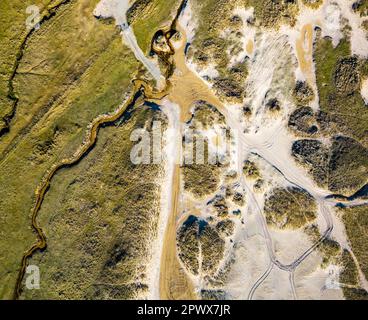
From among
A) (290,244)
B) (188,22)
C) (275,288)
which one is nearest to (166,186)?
(290,244)

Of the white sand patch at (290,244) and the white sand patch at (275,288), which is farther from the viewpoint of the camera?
the white sand patch at (290,244)

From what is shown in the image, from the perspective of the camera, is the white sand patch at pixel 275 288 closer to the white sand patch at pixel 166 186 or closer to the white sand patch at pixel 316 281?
the white sand patch at pixel 316 281

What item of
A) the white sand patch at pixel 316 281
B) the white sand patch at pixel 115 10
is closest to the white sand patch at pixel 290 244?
the white sand patch at pixel 316 281

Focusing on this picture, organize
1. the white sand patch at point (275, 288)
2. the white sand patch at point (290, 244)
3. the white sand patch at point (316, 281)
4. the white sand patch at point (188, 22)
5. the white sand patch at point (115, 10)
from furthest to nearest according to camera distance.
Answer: the white sand patch at point (188, 22), the white sand patch at point (115, 10), the white sand patch at point (290, 244), the white sand patch at point (275, 288), the white sand patch at point (316, 281)

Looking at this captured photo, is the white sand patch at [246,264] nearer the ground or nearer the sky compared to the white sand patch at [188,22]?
nearer the ground

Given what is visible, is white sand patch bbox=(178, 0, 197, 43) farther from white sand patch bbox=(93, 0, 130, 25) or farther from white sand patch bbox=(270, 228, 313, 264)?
white sand patch bbox=(270, 228, 313, 264)

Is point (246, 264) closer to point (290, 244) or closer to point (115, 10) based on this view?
point (290, 244)

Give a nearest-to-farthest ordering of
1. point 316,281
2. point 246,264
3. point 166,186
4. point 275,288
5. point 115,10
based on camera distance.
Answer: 1. point 316,281
2. point 275,288
3. point 246,264
4. point 166,186
5. point 115,10

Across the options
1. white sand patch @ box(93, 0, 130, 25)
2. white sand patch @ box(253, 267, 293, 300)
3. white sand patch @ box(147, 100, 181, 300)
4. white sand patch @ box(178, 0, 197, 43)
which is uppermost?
white sand patch @ box(93, 0, 130, 25)

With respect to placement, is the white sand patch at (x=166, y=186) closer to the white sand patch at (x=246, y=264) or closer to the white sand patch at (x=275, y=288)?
the white sand patch at (x=246, y=264)

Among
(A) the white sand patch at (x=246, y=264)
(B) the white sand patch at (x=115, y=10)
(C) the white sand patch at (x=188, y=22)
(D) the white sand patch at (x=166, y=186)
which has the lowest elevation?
(A) the white sand patch at (x=246, y=264)

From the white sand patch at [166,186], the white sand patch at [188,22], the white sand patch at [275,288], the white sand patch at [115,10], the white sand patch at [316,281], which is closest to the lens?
the white sand patch at [316,281]

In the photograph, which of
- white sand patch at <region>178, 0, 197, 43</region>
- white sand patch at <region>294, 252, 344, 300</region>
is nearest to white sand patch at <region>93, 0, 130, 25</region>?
white sand patch at <region>178, 0, 197, 43</region>
